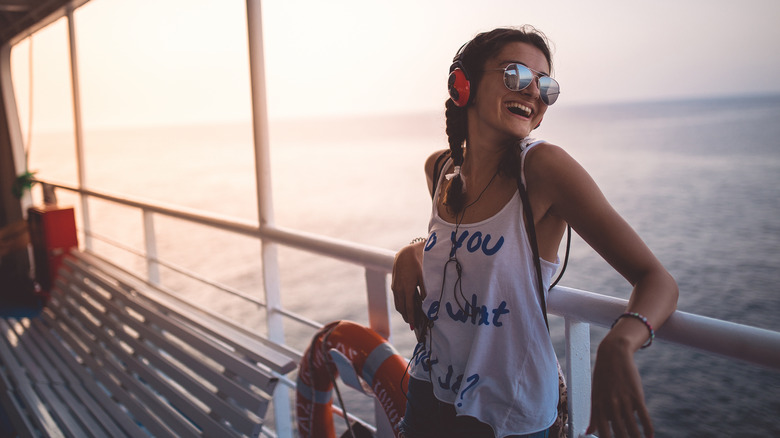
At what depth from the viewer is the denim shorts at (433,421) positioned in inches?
32.4

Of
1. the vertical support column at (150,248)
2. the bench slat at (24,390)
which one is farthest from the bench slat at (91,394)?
the vertical support column at (150,248)

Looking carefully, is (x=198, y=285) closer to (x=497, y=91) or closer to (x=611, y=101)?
(x=497, y=91)

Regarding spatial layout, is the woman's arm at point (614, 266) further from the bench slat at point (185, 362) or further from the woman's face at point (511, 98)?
the bench slat at point (185, 362)

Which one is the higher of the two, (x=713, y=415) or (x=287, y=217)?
(x=287, y=217)

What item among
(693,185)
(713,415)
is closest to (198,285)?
(713,415)

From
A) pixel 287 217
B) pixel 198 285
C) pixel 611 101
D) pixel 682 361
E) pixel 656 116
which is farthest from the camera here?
pixel 611 101

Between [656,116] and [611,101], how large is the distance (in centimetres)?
2074

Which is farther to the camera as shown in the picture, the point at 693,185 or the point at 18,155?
the point at 693,185

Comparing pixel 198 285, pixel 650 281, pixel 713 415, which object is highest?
pixel 650 281

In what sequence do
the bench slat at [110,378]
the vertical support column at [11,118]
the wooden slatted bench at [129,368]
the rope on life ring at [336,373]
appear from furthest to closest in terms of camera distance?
the vertical support column at [11,118], the bench slat at [110,378], the wooden slatted bench at [129,368], the rope on life ring at [336,373]

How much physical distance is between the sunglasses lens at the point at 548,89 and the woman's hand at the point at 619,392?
1.29 feet

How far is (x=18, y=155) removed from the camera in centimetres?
488

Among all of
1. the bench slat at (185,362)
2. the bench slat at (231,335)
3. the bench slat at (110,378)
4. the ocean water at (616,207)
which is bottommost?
the ocean water at (616,207)

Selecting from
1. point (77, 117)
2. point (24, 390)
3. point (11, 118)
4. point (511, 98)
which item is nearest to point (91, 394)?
point (24, 390)
